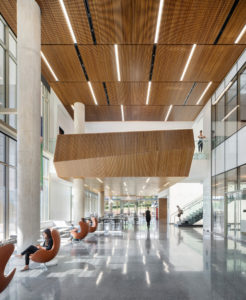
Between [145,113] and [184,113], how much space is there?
9.17ft

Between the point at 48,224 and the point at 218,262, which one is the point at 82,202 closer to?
the point at 48,224

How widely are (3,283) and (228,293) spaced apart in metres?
3.81

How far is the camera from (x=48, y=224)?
18.5m

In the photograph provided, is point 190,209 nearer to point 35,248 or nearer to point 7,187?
point 7,187

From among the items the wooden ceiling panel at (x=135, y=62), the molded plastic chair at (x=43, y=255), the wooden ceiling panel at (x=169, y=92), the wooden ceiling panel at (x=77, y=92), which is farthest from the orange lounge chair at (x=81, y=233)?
the wooden ceiling panel at (x=169, y=92)

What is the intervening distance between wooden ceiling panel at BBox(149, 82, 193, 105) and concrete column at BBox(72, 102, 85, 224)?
4.49 meters

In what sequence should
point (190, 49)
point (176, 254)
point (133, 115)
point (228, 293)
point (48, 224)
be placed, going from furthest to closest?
point (133, 115) → point (48, 224) → point (190, 49) → point (176, 254) → point (228, 293)

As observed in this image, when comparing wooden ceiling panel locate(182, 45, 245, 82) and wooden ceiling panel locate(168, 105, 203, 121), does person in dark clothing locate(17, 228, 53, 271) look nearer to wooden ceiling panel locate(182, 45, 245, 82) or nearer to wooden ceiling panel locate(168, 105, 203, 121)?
wooden ceiling panel locate(182, 45, 245, 82)

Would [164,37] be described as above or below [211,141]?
above

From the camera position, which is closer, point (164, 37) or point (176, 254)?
point (176, 254)

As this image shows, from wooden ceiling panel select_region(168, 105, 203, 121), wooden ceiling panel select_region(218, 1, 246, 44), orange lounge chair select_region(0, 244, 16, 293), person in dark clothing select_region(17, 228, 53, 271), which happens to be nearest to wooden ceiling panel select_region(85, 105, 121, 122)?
wooden ceiling panel select_region(168, 105, 203, 121)

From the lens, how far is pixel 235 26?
37.9ft

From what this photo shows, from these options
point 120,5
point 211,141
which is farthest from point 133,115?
point 120,5

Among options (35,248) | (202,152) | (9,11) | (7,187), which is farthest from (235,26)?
(7,187)
